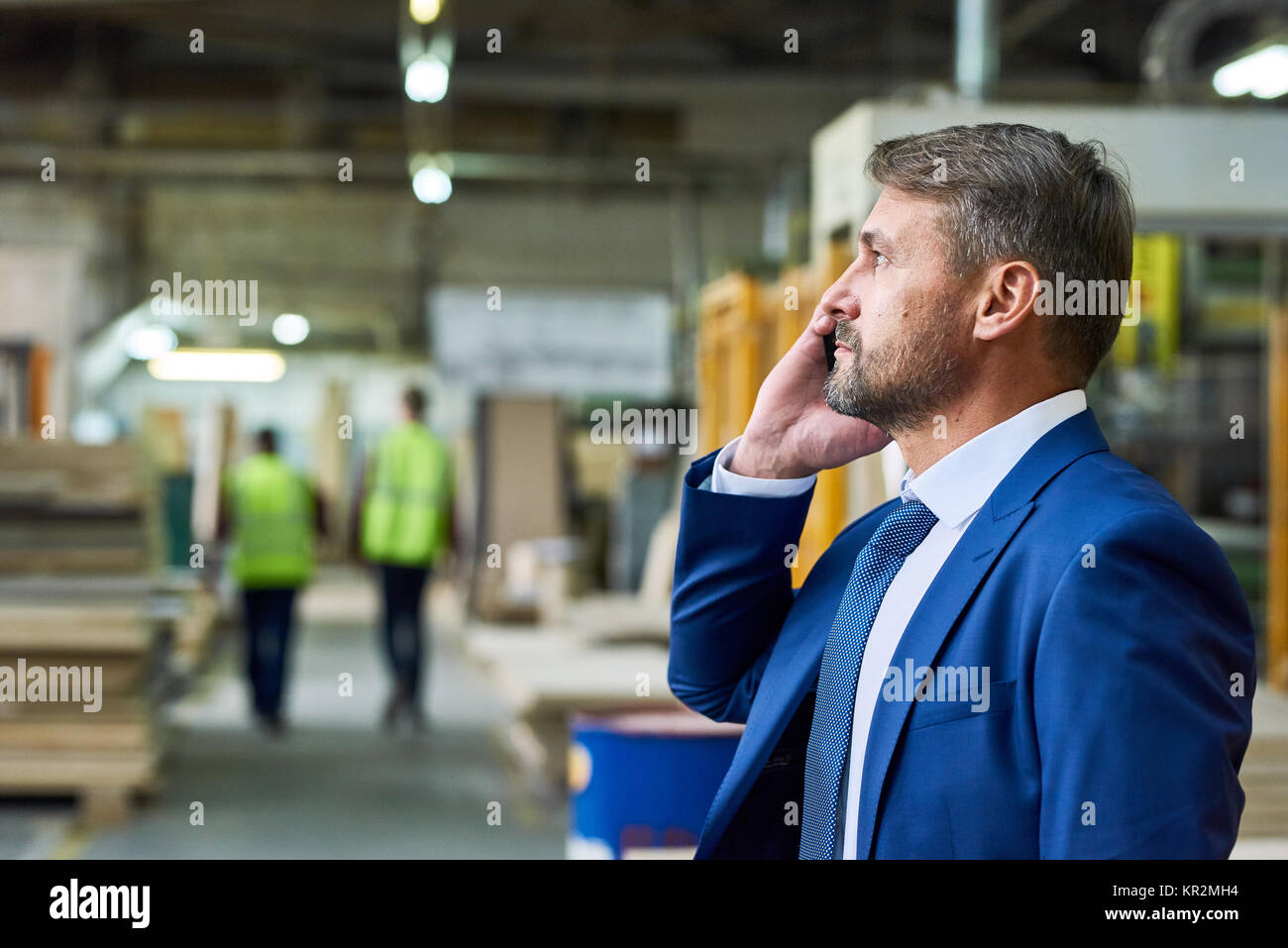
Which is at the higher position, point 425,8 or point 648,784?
point 425,8

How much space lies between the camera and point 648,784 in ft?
10.2

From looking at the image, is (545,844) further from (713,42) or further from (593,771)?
(713,42)

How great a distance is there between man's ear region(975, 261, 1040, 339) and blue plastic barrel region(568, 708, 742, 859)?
1.81 metres

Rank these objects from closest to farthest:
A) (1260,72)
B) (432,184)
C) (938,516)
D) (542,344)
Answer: (938,516) → (1260,72) → (432,184) → (542,344)

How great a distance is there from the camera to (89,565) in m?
6.79

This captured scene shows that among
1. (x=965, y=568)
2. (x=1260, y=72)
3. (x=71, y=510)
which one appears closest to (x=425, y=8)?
(x=1260, y=72)

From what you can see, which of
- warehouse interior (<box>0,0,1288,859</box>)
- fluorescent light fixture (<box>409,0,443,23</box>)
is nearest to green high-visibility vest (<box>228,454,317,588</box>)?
warehouse interior (<box>0,0,1288,859</box>)

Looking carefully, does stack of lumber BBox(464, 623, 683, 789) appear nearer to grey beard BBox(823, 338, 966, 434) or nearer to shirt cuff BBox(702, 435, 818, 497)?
shirt cuff BBox(702, 435, 818, 497)

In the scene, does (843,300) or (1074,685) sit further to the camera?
(843,300)

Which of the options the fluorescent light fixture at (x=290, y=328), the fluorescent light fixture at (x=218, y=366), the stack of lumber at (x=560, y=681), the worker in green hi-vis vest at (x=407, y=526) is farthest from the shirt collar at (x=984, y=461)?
the fluorescent light fixture at (x=218, y=366)

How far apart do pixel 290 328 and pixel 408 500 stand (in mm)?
10562

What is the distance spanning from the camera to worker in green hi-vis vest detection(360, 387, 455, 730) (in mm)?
8414

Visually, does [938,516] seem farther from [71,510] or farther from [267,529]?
[267,529]
